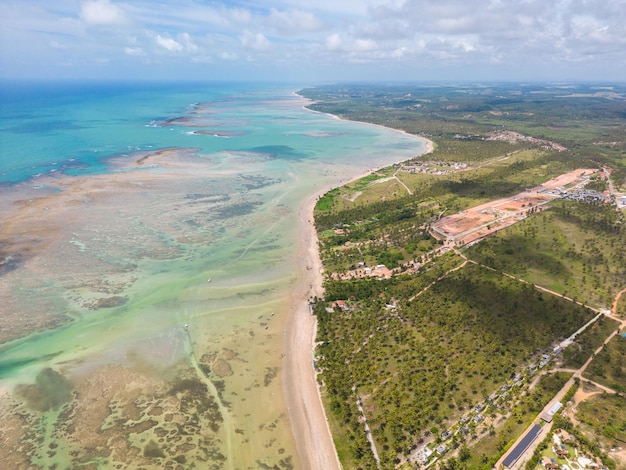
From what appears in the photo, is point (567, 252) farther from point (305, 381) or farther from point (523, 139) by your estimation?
point (523, 139)

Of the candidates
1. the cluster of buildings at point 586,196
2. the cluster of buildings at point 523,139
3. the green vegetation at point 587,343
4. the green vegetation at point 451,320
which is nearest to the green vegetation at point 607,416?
the green vegetation at point 451,320

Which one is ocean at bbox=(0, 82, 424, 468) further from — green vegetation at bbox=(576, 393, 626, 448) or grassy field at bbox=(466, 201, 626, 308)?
grassy field at bbox=(466, 201, 626, 308)

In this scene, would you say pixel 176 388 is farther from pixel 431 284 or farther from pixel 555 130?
pixel 555 130

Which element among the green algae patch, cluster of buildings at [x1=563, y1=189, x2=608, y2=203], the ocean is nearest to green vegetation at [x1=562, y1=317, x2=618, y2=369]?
the ocean

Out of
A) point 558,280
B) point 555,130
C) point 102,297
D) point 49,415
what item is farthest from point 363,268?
point 555,130

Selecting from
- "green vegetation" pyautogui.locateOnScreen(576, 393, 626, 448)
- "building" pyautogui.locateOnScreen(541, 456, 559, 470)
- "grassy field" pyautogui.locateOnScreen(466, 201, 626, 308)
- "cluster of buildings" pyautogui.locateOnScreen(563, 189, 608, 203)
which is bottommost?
"building" pyautogui.locateOnScreen(541, 456, 559, 470)

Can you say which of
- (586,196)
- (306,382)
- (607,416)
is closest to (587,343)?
(607,416)

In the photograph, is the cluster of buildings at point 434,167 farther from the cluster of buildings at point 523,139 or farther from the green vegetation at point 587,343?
the green vegetation at point 587,343
